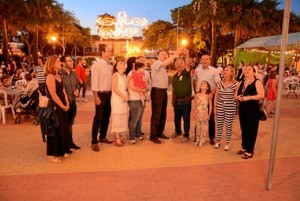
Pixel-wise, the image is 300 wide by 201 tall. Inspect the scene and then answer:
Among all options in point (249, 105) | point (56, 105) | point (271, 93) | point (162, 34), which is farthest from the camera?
point (162, 34)

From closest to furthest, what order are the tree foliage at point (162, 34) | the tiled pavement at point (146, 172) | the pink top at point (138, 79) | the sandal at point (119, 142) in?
the tiled pavement at point (146, 172) → the pink top at point (138, 79) → the sandal at point (119, 142) → the tree foliage at point (162, 34)

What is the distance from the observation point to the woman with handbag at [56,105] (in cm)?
513

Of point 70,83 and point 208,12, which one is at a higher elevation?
point 208,12

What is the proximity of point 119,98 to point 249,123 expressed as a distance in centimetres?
248

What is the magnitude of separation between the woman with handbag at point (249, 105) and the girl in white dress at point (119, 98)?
2154 mm

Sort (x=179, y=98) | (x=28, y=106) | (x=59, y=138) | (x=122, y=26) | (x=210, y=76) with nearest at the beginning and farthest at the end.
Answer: (x=59, y=138) < (x=210, y=76) < (x=179, y=98) < (x=28, y=106) < (x=122, y=26)

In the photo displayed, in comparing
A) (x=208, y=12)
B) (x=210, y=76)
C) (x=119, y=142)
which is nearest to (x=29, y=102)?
(x=119, y=142)

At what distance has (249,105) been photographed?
5539mm

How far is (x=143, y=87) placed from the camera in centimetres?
628

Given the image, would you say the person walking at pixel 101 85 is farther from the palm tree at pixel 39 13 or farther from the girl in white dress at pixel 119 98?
the palm tree at pixel 39 13

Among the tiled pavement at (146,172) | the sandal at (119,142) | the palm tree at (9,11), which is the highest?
the palm tree at (9,11)

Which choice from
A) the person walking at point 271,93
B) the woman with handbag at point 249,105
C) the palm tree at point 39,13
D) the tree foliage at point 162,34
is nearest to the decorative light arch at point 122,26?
the tree foliage at point 162,34

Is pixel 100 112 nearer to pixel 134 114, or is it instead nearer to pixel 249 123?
pixel 134 114

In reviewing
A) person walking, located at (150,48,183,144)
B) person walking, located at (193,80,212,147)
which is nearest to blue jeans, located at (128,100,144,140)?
person walking, located at (150,48,183,144)
